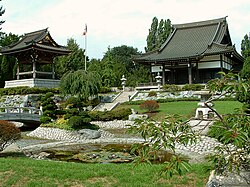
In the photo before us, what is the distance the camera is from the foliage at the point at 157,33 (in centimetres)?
4666

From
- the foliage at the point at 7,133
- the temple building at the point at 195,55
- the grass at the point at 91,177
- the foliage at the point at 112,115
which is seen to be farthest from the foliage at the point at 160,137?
the temple building at the point at 195,55

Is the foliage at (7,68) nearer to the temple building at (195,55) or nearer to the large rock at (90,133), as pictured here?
the temple building at (195,55)

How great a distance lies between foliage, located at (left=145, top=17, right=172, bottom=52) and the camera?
4666 cm

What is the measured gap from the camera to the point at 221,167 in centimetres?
382

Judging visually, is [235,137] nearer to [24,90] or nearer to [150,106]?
[150,106]

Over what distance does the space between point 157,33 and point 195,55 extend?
19122 millimetres

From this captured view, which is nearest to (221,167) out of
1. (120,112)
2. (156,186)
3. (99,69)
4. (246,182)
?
(246,182)

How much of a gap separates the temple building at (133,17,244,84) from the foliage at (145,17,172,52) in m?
8.66

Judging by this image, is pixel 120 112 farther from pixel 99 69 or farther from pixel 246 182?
pixel 99 69

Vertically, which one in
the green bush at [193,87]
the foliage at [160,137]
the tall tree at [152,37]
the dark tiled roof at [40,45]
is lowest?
the foliage at [160,137]

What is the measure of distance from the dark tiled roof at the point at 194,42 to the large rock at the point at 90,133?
17.1 meters

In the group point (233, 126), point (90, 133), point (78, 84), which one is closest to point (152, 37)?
point (78, 84)

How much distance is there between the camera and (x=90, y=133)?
15750 mm

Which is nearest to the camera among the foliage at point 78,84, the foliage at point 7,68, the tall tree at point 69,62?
the foliage at point 78,84
